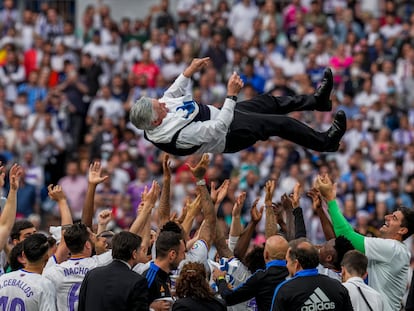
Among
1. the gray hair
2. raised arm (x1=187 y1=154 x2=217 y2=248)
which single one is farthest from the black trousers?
the gray hair

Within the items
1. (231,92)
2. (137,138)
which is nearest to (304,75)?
(137,138)

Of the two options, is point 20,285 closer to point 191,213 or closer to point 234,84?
point 191,213

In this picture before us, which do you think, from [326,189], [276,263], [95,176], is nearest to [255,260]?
[276,263]

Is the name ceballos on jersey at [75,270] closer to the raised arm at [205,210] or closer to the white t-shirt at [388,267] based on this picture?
the raised arm at [205,210]

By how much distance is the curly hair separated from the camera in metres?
9.35

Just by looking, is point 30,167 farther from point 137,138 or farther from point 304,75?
point 304,75

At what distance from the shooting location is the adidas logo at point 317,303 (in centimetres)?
937

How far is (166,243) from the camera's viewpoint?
9.68 metres

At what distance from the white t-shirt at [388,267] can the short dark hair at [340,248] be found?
0.23m

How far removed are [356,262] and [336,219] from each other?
0.90 metres

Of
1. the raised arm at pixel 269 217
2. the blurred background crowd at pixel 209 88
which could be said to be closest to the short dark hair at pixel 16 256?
the raised arm at pixel 269 217

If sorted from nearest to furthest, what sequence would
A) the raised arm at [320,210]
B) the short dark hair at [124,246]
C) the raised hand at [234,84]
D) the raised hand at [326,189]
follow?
the short dark hair at [124,246] < the raised hand at [326,189] < the raised hand at [234,84] < the raised arm at [320,210]

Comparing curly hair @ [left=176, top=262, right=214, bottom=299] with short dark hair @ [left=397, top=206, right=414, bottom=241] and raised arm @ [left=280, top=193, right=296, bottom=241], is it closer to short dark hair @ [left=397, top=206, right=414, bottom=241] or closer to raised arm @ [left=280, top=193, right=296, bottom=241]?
raised arm @ [left=280, top=193, right=296, bottom=241]

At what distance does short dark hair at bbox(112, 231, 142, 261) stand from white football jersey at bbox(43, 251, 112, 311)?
0.48 metres
